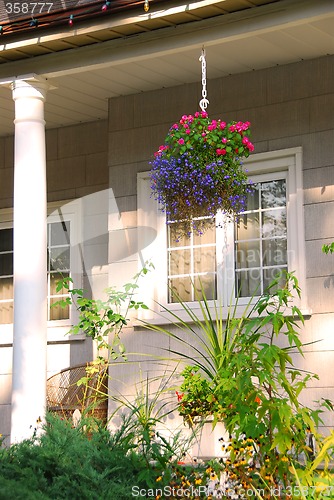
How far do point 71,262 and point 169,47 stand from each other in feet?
10.4

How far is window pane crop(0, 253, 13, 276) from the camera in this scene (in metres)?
9.41

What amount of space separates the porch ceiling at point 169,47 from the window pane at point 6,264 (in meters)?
1.69

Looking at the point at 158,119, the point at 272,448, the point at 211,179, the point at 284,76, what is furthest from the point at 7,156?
the point at 272,448

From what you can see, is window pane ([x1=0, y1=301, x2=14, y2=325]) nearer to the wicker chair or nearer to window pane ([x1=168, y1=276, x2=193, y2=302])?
the wicker chair

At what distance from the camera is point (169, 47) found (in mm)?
6395

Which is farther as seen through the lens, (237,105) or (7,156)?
(7,156)

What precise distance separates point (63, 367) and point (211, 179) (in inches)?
131

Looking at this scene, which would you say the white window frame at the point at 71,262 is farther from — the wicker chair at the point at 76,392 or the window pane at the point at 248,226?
the window pane at the point at 248,226

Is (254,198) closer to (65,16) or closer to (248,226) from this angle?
(248,226)

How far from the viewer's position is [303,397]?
7.04 metres

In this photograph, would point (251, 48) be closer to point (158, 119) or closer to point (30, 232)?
point (158, 119)

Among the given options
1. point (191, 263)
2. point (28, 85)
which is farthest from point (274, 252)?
point (28, 85)

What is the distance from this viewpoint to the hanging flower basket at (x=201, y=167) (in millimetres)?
6109

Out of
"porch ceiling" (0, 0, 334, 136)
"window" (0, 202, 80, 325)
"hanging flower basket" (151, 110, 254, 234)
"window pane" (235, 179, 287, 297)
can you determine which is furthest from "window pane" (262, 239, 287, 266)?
"window" (0, 202, 80, 325)
